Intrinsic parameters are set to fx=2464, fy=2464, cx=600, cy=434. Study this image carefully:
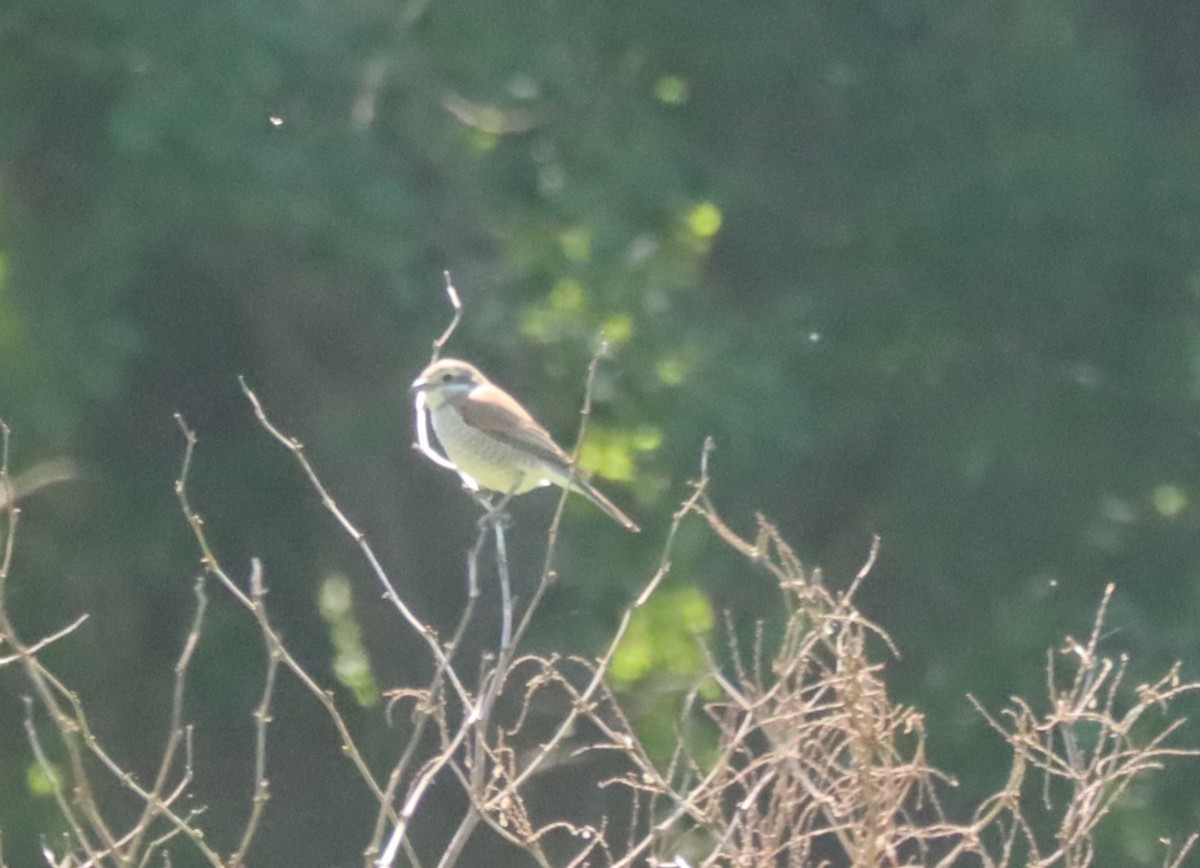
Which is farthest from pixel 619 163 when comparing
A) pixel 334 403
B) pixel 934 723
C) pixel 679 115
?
pixel 934 723

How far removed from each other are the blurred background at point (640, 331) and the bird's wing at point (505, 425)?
86.6 inches

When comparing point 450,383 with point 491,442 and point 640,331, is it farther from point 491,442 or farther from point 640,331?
point 640,331

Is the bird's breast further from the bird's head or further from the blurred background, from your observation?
the blurred background

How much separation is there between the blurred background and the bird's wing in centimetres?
220

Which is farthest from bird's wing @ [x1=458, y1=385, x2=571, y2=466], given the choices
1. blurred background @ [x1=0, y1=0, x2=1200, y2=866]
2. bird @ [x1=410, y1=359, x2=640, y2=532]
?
blurred background @ [x1=0, y1=0, x2=1200, y2=866]

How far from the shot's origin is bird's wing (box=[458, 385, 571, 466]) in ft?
21.7

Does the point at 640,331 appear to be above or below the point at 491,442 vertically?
below

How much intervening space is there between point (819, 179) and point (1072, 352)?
51.0 inches

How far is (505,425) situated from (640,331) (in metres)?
2.65

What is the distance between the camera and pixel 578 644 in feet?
31.7

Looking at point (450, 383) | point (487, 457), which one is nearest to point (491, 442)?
point (487, 457)

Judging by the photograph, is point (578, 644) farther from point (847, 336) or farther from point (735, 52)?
point (735, 52)

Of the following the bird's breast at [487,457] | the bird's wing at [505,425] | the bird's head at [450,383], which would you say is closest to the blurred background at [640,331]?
the bird's head at [450,383]

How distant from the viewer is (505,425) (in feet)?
21.9
